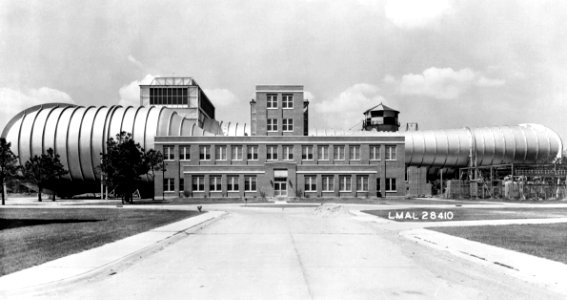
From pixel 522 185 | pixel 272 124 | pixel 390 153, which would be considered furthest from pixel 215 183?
pixel 522 185

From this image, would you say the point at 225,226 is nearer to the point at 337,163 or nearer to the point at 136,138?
the point at 337,163

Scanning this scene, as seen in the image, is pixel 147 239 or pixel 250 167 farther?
pixel 250 167

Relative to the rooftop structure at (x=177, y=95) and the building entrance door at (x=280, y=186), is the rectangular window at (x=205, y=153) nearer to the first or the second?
the building entrance door at (x=280, y=186)

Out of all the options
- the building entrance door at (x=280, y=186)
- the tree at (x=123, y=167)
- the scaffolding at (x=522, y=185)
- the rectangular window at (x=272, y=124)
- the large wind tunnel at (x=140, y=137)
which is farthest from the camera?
the large wind tunnel at (x=140, y=137)

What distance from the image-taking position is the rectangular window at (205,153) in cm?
6650

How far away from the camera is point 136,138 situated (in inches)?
2758

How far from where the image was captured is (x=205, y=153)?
66562 millimetres

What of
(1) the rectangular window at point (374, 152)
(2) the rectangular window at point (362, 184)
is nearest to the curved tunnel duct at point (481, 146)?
(1) the rectangular window at point (374, 152)

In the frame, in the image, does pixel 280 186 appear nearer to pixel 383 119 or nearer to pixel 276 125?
pixel 276 125

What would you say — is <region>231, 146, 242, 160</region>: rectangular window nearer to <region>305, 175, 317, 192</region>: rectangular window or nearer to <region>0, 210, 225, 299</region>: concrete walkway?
<region>305, 175, 317, 192</region>: rectangular window

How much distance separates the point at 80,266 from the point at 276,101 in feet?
192

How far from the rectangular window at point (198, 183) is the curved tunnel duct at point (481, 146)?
37.3 metres

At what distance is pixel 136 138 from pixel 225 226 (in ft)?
168

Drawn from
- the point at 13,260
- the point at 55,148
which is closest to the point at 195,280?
the point at 13,260
